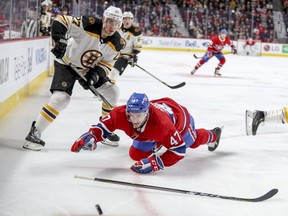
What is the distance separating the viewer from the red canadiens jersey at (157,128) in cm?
285

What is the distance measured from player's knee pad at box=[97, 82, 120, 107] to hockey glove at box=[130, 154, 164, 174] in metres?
1.09

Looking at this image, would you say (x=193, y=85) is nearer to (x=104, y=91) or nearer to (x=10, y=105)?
(x=10, y=105)

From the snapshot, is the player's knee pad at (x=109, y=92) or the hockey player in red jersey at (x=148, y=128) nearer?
the hockey player in red jersey at (x=148, y=128)

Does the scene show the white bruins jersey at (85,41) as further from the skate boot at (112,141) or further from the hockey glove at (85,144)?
the hockey glove at (85,144)

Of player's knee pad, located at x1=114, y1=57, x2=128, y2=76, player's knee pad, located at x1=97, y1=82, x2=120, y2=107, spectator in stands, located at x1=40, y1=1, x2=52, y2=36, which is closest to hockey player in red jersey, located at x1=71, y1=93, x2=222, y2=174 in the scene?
player's knee pad, located at x1=97, y1=82, x2=120, y2=107

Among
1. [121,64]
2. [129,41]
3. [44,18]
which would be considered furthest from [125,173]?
[44,18]

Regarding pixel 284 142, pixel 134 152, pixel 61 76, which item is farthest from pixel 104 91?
pixel 284 142

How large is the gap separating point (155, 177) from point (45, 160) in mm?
787

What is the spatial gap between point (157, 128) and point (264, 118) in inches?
51.8

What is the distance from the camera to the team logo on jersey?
3.77m

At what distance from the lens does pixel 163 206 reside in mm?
2504

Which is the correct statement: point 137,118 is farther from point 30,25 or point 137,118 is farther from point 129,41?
point 30,25

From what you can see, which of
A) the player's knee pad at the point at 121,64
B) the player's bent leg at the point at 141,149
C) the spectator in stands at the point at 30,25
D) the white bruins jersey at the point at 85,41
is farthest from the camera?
the spectator in stands at the point at 30,25

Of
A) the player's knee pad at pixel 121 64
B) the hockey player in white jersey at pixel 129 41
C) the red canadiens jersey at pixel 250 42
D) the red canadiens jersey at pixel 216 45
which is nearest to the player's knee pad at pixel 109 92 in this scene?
the player's knee pad at pixel 121 64
